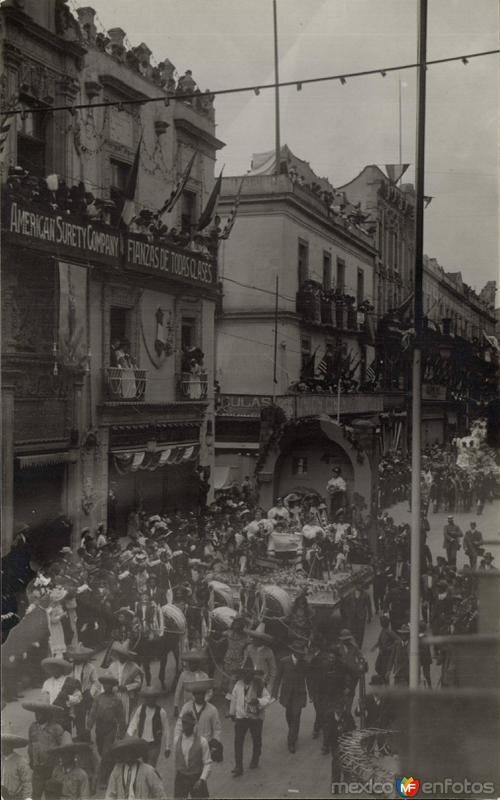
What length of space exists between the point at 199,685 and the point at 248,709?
0.34m

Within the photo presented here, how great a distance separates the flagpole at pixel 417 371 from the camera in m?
5.37

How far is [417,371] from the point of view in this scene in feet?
17.9

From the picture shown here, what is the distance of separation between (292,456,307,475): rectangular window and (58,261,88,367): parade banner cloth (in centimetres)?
150

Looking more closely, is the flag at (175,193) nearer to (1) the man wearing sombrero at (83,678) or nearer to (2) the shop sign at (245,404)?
(2) the shop sign at (245,404)

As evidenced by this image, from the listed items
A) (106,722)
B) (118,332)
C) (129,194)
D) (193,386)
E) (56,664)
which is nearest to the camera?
(106,722)

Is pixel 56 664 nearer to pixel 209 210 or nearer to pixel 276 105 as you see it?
pixel 209 210

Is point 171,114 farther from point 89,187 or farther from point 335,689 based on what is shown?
point 335,689

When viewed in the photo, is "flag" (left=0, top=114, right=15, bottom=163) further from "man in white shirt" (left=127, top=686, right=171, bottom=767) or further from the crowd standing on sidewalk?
"man in white shirt" (left=127, top=686, right=171, bottom=767)

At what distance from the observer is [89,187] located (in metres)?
5.46

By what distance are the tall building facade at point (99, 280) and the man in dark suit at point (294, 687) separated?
1215 millimetres

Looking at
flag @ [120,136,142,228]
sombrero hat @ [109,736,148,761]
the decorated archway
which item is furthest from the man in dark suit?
flag @ [120,136,142,228]

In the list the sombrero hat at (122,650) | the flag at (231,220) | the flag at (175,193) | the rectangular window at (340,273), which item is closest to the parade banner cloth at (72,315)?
the flag at (175,193)

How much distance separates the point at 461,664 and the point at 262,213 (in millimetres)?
3142

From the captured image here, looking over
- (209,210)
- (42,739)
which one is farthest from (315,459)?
(42,739)
